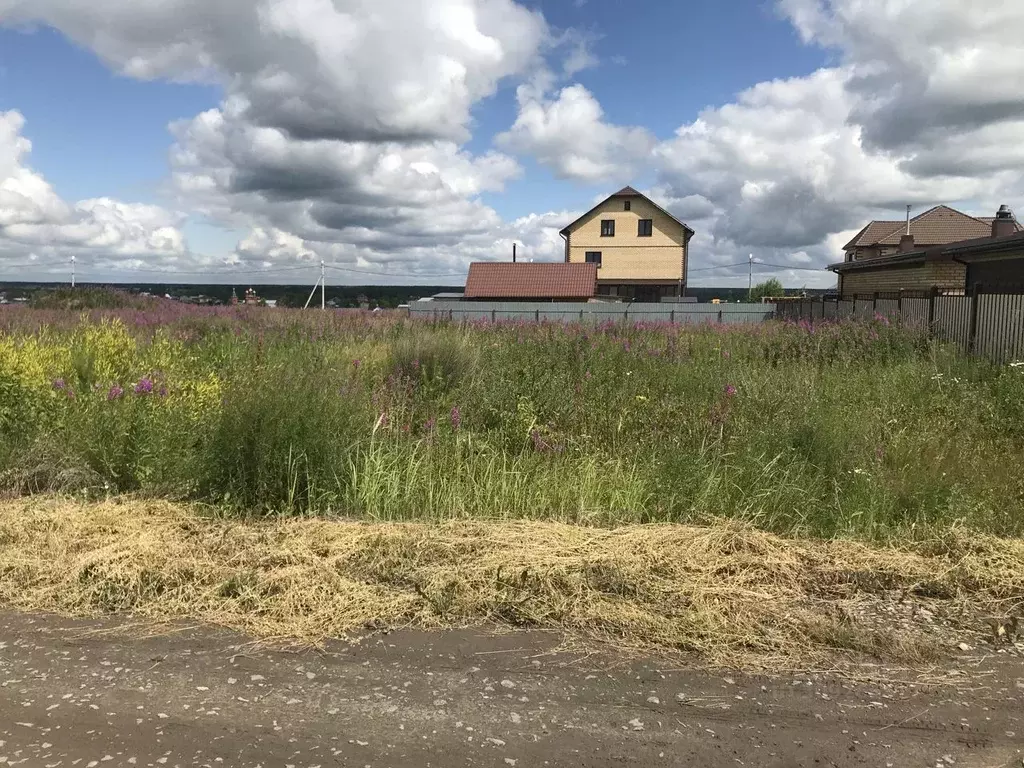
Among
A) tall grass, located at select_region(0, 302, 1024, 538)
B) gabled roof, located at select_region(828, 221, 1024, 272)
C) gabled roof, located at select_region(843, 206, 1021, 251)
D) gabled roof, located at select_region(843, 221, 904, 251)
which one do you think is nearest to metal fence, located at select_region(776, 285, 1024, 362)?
tall grass, located at select_region(0, 302, 1024, 538)

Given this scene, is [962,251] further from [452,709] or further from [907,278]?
[452,709]

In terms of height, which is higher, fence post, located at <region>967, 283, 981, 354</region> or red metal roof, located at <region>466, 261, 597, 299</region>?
red metal roof, located at <region>466, 261, 597, 299</region>

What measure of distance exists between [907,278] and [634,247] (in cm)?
3076

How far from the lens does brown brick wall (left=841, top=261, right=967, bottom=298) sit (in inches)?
945

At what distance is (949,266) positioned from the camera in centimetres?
2412

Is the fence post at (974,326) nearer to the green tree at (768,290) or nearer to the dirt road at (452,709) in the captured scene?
the dirt road at (452,709)

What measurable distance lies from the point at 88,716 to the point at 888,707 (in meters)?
3.09

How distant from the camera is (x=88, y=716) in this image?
2629 millimetres

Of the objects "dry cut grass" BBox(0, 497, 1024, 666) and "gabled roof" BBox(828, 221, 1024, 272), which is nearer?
"dry cut grass" BBox(0, 497, 1024, 666)

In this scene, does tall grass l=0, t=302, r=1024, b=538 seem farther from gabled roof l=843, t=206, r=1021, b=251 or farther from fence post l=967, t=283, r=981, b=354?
gabled roof l=843, t=206, r=1021, b=251

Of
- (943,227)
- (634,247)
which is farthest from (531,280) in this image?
(943,227)

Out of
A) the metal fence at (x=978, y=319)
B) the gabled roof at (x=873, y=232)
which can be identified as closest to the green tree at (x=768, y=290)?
the gabled roof at (x=873, y=232)

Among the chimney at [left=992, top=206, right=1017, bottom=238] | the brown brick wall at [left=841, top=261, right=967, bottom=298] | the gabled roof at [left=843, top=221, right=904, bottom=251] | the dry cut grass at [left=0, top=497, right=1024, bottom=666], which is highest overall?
the gabled roof at [left=843, top=221, right=904, bottom=251]

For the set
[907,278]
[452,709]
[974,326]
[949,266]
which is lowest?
[452,709]
